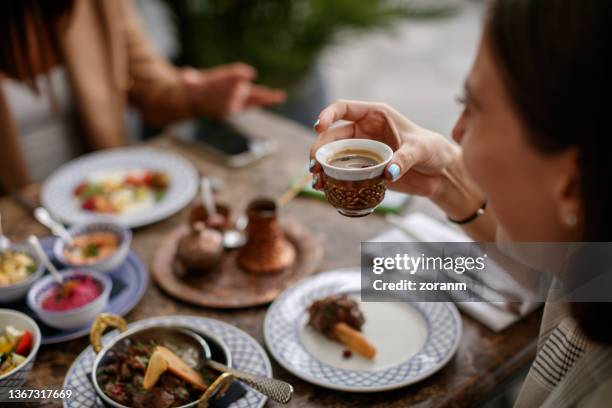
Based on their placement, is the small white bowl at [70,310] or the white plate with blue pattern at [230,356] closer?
the white plate with blue pattern at [230,356]

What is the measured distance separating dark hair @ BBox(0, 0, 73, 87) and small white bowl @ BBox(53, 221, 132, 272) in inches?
42.4

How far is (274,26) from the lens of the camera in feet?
12.0

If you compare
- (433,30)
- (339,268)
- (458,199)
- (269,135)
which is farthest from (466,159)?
(433,30)

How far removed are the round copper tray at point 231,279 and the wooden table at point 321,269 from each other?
0.03 meters

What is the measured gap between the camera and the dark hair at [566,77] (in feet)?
2.65

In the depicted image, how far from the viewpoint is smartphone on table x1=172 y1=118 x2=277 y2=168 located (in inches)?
91.4

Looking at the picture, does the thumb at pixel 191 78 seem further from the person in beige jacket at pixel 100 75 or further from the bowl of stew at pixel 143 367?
the bowl of stew at pixel 143 367

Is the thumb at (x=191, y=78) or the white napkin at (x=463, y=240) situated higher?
the thumb at (x=191, y=78)

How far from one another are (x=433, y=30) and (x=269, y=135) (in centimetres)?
464

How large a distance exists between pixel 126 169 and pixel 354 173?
4.55 ft

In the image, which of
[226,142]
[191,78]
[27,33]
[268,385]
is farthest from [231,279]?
[27,33]

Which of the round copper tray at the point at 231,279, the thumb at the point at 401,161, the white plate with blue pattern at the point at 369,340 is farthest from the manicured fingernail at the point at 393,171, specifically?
the round copper tray at the point at 231,279

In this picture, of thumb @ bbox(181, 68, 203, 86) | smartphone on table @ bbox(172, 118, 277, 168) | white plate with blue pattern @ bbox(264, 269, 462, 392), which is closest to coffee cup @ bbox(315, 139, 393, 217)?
white plate with blue pattern @ bbox(264, 269, 462, 392)

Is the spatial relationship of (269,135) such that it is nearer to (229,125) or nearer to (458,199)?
(229,125)
